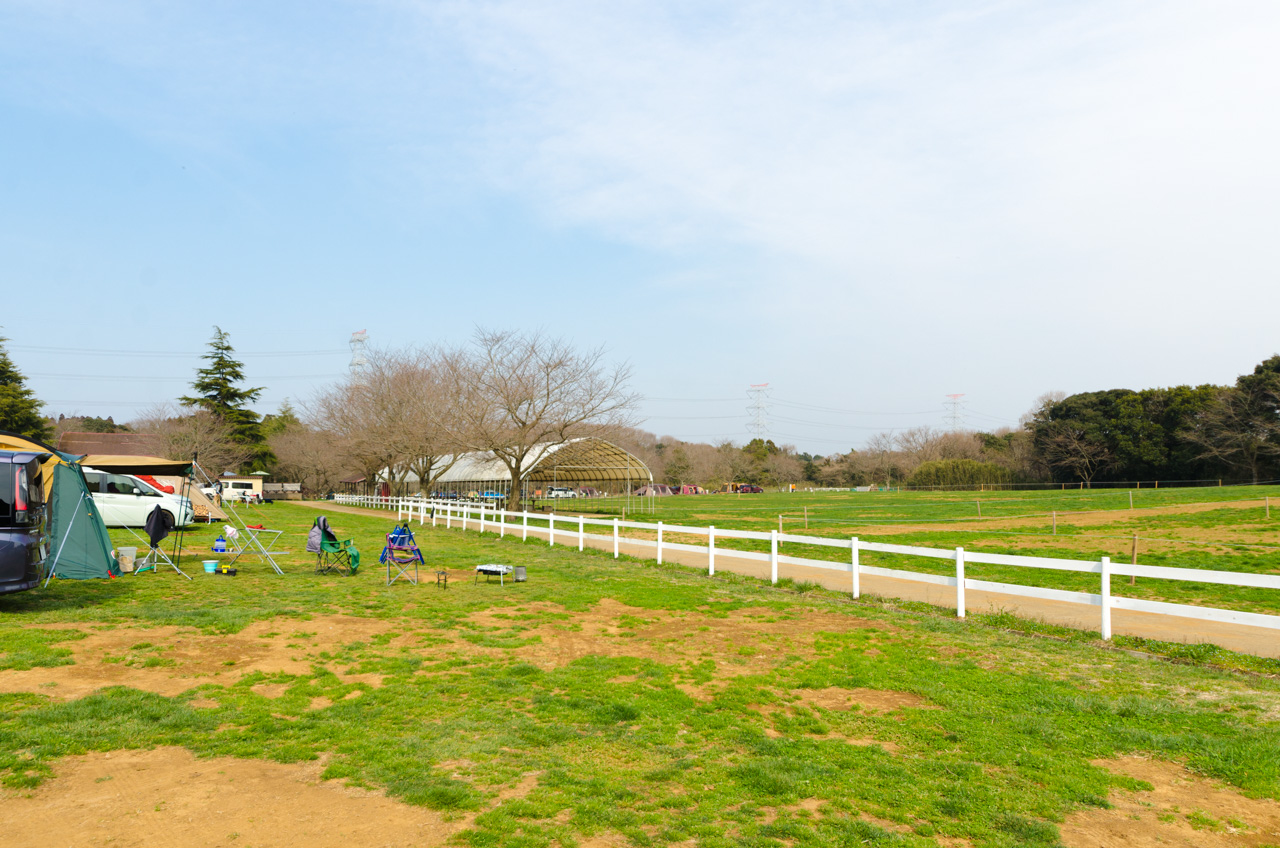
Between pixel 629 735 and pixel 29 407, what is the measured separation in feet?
201

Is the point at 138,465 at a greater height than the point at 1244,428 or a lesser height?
→ lesser

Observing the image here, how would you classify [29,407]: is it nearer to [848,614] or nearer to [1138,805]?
[848,614]

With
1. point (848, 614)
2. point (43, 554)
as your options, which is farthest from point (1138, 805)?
point (43, 554)

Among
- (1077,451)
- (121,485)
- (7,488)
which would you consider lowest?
(121,485)

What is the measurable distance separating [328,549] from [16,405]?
5034 cm

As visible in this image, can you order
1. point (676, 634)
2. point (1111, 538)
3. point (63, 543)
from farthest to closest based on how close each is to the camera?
point (1111, 538)
point (63, 543)
point (676, 634)

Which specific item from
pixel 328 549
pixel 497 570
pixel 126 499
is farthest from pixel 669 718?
pixel 126 499

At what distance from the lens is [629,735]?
19.1 feet

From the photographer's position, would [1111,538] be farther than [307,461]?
No

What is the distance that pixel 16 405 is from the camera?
50750 millimetres

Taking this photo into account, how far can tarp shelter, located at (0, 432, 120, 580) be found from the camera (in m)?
10.9

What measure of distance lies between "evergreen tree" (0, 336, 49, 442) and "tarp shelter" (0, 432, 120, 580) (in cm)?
4855

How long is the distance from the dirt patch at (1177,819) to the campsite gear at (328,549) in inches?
482

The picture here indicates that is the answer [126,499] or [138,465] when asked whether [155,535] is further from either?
[126,499]
